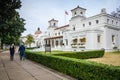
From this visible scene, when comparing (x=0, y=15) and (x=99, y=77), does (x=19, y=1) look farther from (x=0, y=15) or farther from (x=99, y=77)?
(x=99, y=77)

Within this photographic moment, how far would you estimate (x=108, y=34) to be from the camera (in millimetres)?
39625

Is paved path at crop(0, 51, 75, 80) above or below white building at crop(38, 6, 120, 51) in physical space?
below

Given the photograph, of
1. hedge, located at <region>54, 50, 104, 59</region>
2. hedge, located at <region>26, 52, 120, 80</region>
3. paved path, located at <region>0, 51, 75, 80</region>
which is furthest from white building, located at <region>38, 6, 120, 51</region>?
paved path, located at <region>0, 51, 75, 80</region>

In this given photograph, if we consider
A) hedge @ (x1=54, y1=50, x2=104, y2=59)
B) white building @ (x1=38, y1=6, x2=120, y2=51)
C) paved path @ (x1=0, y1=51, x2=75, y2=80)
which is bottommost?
paved path @ (x1=0, y1=51, x2=75, y2=80)

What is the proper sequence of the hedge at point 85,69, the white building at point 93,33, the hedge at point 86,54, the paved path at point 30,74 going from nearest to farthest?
the hedge at point 85,69 → the paved path at point 30,74 → the hedge at point 86,54 → the white building at point 93,33

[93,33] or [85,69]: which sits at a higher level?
[93,33]

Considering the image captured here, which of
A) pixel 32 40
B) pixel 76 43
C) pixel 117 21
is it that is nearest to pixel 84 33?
pixel 76 43

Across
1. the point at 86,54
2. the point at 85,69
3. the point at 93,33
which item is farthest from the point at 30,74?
the point at 93,33

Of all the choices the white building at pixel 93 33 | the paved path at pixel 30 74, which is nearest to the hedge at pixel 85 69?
the paved path at pixel 30 74

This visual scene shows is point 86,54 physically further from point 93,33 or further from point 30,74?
point 30,74

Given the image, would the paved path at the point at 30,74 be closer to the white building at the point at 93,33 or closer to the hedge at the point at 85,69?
the hedge at the point at 85,69

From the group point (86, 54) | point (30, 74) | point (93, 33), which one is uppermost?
point (93, 33)

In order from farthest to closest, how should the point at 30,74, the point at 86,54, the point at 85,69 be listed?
the point at 86,54
the point at 30,74
the point at 85,69

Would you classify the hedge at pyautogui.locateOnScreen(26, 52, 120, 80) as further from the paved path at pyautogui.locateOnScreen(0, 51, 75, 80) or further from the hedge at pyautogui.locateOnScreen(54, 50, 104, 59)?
the hedge at pyautogui.locateOnScreen(54, 50, 104, 59)
